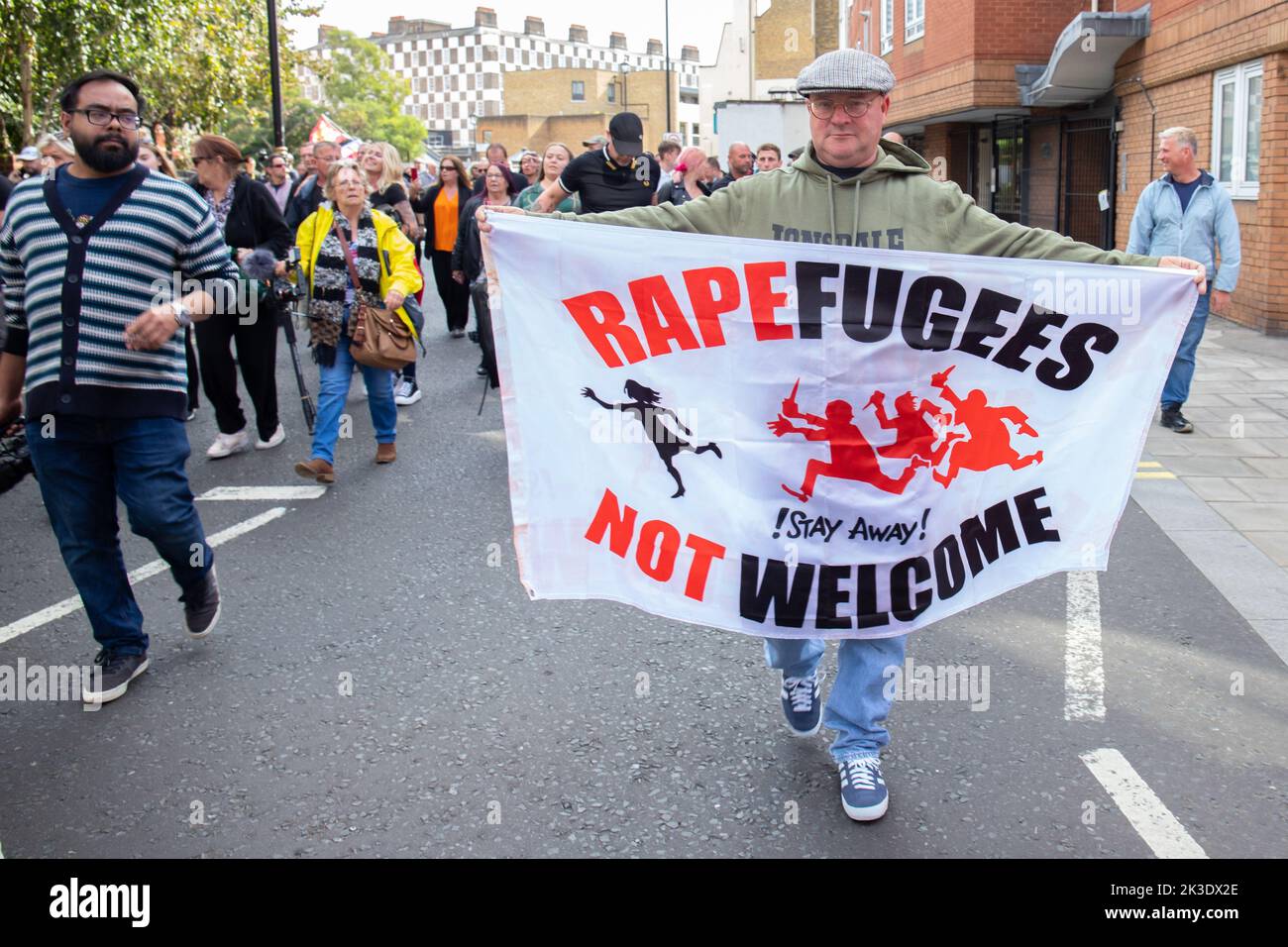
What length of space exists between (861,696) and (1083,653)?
1561mm

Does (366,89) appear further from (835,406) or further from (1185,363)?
(835,406)

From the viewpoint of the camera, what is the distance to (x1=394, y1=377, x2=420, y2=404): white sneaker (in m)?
10.4

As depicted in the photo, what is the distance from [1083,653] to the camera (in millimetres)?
4840

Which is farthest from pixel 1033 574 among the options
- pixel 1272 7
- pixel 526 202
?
pixel 1272 7

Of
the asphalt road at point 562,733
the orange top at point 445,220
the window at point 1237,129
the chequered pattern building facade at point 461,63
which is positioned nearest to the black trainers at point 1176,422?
the asphalt road at point 562,733

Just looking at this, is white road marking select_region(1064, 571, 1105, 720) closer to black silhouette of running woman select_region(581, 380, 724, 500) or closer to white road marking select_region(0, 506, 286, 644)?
black silhouette of running woman select_region(581, 380, 724, 500)

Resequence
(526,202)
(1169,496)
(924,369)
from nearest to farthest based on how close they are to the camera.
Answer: (924,369), (1169,496), (526,202)

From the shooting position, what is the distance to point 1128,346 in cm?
366

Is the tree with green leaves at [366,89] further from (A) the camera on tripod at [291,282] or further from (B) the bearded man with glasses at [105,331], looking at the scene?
(B) the bearded man with glasses at [105,331]

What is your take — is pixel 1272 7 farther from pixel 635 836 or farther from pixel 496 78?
pixel 496 78

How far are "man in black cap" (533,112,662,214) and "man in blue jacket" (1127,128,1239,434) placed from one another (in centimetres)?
354

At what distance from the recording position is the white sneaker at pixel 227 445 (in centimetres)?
839

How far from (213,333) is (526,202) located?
138 inches

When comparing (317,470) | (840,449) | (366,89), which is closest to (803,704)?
(840,449)
